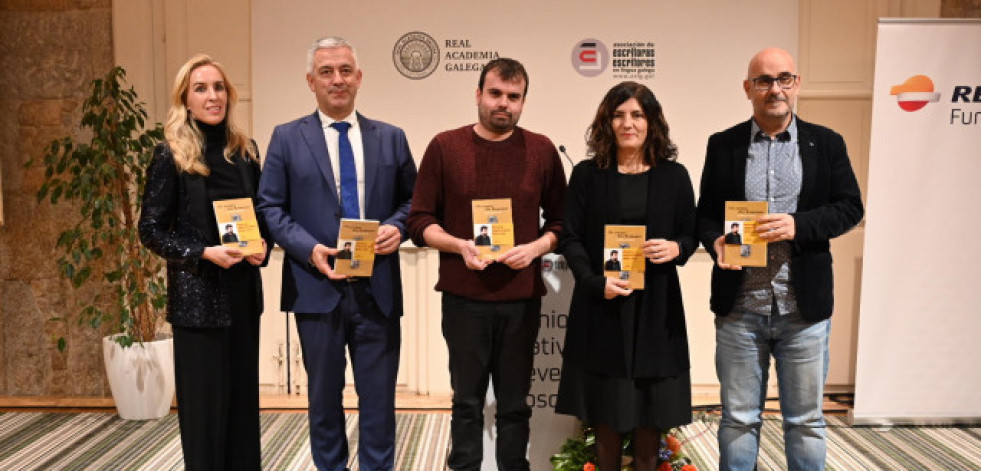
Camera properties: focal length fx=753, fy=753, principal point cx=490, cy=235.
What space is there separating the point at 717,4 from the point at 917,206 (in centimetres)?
154

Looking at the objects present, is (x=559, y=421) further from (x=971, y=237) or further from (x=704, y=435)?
(x=971, y=237)

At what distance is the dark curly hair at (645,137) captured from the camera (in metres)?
2.34

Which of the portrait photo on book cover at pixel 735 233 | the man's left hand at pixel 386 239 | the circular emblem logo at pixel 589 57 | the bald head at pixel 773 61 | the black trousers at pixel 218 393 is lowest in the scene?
the black trousers at pixel 218 393

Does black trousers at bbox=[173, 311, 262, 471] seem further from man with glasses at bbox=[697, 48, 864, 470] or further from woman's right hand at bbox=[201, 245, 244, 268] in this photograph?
man with glasses at bbox=[697, 48, 864, 470]

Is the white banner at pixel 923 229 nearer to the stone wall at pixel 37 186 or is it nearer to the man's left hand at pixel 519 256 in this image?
the man's left hand at pixel 519 256

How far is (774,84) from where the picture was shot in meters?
2.31

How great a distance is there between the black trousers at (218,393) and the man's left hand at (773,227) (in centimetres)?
168

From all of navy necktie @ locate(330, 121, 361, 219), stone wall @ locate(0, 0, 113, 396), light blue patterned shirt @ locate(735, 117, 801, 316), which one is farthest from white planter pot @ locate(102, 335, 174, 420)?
light blue patterned shirt @ locate(735, 117, 801, 316)

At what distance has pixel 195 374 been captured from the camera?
2.46m

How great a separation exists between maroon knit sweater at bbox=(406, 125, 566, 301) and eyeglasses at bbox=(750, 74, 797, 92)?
2.30ft

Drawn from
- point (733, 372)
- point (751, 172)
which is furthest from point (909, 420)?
point (751, 172)

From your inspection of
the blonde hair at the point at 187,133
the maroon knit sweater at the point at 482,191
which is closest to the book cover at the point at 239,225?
the blonde hair at the point at 187,133

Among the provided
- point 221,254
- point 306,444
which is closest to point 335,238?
point 221,254

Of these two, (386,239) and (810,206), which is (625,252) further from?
(386,239)
